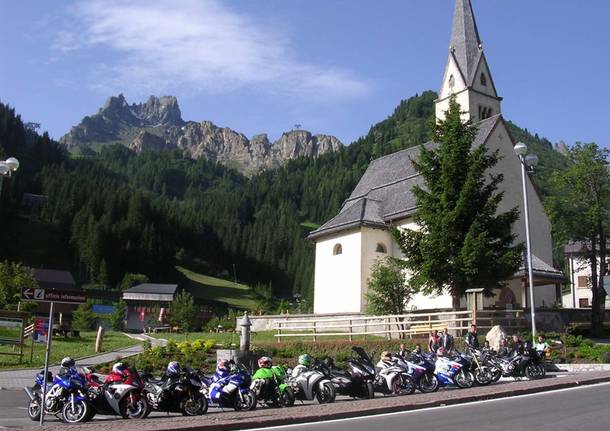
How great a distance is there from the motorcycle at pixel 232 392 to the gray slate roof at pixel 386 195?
23.8m

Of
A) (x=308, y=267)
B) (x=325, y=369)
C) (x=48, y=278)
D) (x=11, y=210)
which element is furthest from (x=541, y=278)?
(x=11, y=210)

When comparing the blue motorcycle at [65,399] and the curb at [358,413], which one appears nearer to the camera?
the curb at [358,413]

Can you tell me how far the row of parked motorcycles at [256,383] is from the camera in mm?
12156

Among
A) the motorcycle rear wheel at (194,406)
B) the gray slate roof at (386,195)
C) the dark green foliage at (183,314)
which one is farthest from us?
the dark green foliage at (183,314)

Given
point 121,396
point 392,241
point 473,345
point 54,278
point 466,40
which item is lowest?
point 121,396

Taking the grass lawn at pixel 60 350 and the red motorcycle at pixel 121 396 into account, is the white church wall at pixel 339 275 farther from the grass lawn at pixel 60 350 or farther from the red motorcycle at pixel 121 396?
the red motorcycle at pixel 121 396

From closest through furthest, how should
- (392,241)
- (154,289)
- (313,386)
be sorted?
1. (313,386)
2. (392,241)
3. (154,289)

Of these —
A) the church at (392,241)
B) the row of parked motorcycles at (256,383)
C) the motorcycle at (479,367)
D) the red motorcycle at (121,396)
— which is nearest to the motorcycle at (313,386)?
the row of parked motorcycles at (256,383)

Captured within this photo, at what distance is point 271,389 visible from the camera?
559 inches

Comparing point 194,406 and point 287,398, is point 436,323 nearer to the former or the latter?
point 287,398

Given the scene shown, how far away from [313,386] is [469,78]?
39.2 m

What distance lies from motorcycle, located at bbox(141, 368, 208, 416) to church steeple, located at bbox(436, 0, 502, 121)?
1527 inches

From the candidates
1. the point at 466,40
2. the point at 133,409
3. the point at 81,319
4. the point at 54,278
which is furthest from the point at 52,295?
the point at 54,278

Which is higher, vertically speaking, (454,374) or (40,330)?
(40,330)
